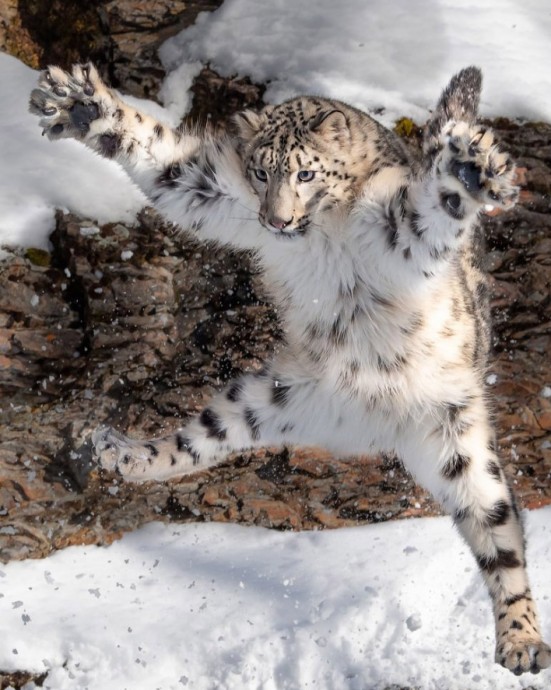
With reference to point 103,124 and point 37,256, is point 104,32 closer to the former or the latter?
point 37,256

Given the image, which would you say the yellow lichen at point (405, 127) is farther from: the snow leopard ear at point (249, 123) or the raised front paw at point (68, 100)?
the raised front paw at point (68, 100)

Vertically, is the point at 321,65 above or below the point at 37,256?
above

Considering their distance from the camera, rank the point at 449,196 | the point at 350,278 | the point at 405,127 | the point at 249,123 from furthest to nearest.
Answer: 1. the point at 405,127
2. the point at 249,123
3. the point at 350,278
4. the point at 449,196

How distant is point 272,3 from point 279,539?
3.79 meters

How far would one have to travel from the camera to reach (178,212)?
190 inches

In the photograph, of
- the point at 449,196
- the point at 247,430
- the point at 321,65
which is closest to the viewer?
the point at 449,196

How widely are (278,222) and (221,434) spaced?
1561 millimetres

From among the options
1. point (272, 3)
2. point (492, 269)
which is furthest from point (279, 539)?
point (272, 3)

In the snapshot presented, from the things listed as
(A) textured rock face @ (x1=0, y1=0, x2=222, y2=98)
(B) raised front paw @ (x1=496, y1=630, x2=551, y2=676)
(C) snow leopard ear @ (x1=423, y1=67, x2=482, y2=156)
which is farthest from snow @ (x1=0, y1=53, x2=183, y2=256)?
(B) raised front paw @ (x1=496, y1=630, x2=551, y2=676)

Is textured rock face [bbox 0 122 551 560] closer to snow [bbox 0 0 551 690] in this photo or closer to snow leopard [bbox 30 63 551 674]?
snow [bbox 0 0 551 690]

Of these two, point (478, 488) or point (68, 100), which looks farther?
point (478, 488)

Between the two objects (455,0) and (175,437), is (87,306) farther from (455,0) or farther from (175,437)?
(455,0)

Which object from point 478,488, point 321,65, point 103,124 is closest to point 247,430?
point 478,488

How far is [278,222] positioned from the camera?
169 inches
